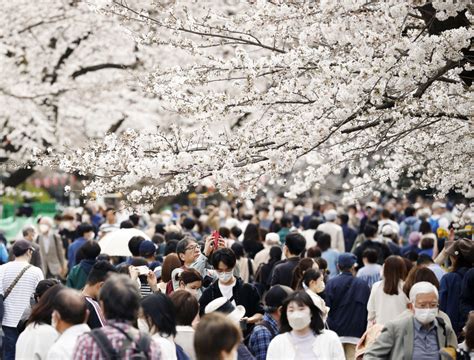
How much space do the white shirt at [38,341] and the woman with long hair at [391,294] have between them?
4258 mm

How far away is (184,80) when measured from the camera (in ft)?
30.7

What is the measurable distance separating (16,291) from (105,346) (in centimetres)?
474

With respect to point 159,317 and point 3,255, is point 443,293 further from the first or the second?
point 3,255

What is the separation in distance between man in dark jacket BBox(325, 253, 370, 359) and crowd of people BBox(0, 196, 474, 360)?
0.01 metres

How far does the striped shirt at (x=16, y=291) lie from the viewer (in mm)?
9719

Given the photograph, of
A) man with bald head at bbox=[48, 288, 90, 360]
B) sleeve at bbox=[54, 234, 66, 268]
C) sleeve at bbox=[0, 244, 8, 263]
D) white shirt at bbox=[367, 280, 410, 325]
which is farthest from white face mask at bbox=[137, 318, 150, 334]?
sleeve at bbox=[54, 234, 66, 268]

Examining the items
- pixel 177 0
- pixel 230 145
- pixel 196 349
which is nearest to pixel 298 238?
pixel 230 145

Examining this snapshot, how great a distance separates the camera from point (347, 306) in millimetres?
10742

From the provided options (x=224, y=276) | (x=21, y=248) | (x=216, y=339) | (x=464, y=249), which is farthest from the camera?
(x=464, y=249)

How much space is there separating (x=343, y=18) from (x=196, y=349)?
3641 millimetres

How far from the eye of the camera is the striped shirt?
9719mm

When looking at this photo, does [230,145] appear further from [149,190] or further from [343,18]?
[343,18]

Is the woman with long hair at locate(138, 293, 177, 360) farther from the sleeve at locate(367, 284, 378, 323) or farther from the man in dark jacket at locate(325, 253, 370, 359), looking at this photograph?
the man in dark jacket at locate(325, 253, 370, 359)

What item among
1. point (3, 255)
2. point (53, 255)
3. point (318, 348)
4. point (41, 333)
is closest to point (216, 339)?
point (318, 348)
